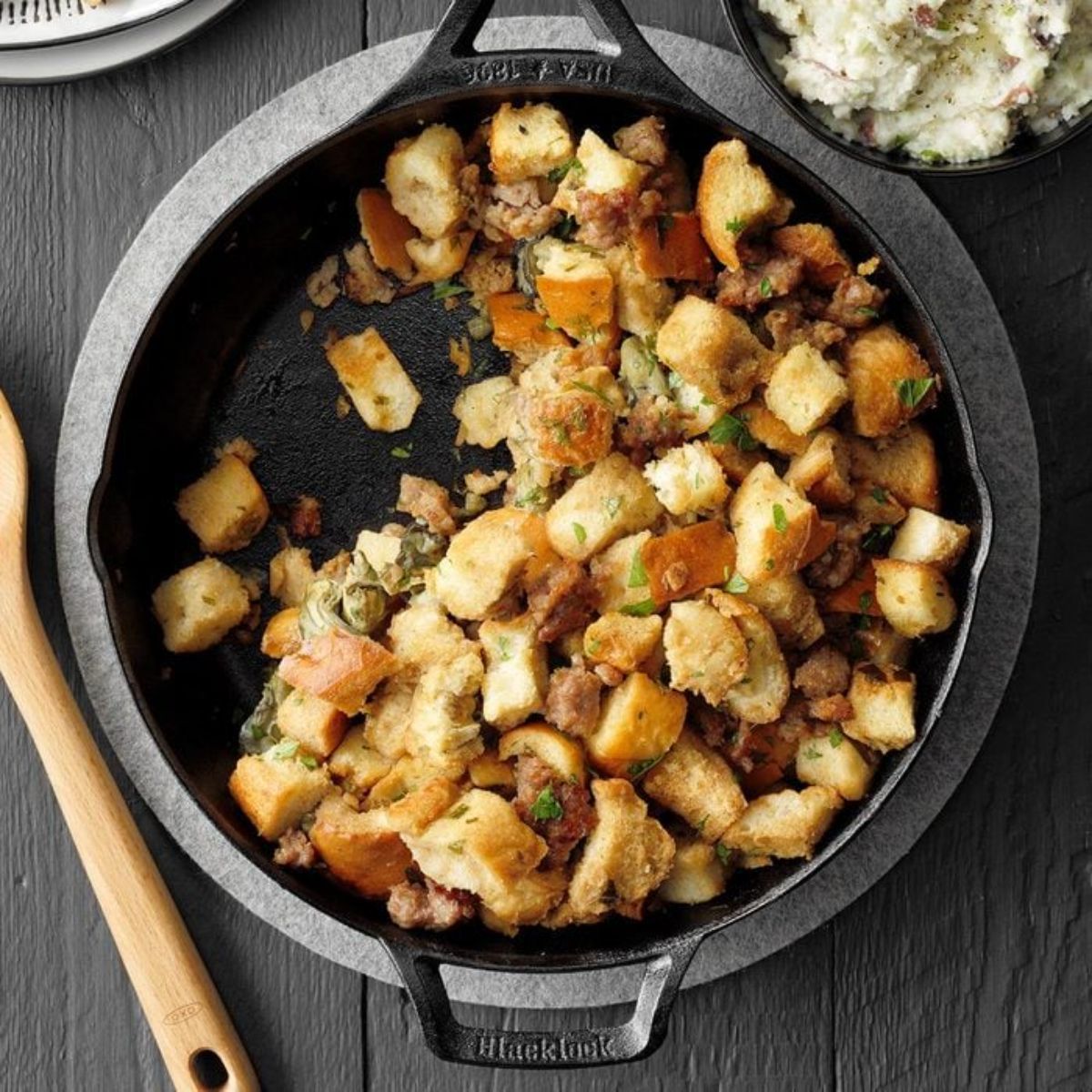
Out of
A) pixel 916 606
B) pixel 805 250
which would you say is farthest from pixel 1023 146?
pixel 916 606

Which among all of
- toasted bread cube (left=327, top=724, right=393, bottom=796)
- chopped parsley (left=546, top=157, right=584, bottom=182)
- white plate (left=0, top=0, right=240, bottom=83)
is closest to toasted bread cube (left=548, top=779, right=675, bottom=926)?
toasted bread cube (left=327, top=724, right=393, bottom=796)

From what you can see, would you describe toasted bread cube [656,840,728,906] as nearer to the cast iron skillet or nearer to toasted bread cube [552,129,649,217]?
the cast iron skillet

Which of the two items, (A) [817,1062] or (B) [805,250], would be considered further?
(A) [817,1062]

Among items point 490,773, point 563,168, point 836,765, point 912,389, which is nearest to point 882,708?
point 836,765

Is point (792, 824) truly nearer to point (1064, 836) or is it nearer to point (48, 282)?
point (1064, 836)

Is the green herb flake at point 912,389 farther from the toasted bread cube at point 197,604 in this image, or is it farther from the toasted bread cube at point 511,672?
the toasted bread cube at point 197,604

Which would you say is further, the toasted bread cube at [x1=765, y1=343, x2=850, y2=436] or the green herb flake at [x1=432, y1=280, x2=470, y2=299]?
the green herb flake at [x1=432, y1=280, x2=470, y2=299]
